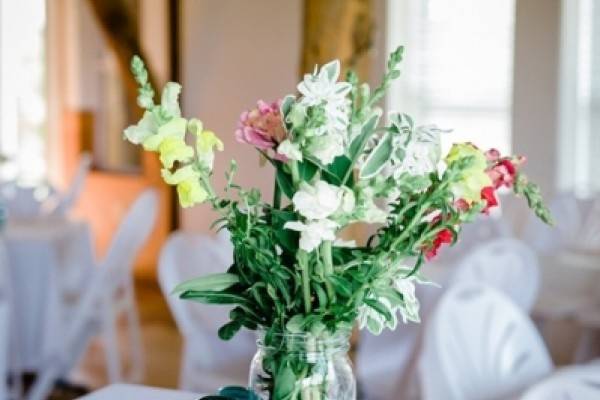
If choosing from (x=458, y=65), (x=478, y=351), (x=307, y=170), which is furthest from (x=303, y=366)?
(x=458, y=65)

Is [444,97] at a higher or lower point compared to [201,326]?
higher

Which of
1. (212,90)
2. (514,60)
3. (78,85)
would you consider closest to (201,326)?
(514,60)

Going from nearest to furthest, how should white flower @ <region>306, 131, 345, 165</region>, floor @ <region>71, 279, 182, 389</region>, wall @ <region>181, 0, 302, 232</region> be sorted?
white flower @ <region>306, 131, 345, 165</region>
floor @ <region>71, 279, 182, 389</region>
wall @ <region>181, 0, 302, 232</region>

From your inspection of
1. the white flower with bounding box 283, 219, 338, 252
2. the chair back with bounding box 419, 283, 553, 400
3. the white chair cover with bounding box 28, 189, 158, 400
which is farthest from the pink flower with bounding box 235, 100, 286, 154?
the white chair cover with bounding box 28, 189, 158, 400

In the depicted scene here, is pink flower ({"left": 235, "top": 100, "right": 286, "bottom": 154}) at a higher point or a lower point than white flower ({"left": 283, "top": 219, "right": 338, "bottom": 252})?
higher

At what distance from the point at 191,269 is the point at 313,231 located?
2.33 m

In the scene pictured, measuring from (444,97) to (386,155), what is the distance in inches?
186

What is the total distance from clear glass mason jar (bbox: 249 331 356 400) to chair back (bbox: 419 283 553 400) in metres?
0.94

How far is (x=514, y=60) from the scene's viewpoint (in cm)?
546

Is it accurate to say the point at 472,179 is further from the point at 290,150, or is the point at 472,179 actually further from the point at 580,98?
the point at 580,98

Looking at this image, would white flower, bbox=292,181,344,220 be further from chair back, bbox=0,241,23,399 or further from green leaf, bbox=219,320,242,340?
chair back, bbox=0,241,23,399

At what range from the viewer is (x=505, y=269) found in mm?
3621

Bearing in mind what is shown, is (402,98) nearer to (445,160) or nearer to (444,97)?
(444,97)

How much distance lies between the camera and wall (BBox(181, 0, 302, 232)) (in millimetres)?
6465
